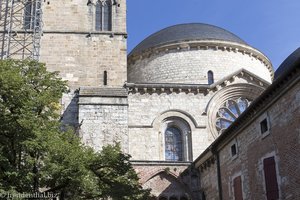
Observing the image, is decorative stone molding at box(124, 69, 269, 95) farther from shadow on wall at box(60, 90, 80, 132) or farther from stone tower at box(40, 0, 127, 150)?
shadow on wall at box(60, 90, 80, 132)

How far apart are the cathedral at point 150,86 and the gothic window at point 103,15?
0.06m

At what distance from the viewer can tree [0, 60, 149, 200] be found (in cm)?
1457

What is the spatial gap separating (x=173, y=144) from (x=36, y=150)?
11800mm

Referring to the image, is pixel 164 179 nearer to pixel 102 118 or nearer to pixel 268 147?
pixel 102 118

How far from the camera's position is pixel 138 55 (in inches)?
1202

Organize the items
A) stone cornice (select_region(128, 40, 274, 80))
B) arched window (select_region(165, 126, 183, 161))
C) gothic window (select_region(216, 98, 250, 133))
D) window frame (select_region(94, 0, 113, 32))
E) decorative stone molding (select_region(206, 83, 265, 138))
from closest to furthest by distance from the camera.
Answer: arched window (select_region(165, 126, 183, 161)), window frame (select_region(94, 0, 113, 32)), decorative stone molding (select_region(206, 83, 265, 138)), gothic window (select_region(216, 98, 250, 133)), stone cornice (select_region(128, 40, 274, 80))

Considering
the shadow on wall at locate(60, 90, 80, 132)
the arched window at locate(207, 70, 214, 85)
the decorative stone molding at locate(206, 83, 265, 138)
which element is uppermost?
the arched window at locate(207, 70, 214, 85)

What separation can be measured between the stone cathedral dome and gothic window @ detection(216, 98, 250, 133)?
2511 mm

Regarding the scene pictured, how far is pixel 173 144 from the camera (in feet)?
83.9

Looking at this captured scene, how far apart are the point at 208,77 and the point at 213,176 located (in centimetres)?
1038

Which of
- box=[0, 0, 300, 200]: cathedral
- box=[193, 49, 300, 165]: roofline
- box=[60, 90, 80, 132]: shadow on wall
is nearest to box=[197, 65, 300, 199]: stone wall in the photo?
box=[193, 49, 300, 165]: roofline

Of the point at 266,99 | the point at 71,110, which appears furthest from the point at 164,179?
the point at 266,99

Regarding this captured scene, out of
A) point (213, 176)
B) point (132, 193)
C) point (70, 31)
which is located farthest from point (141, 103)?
point (132, 193)

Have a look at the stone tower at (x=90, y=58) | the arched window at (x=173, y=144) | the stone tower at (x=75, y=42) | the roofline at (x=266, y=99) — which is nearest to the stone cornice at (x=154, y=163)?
the stone tower at (x=90, y=58)
